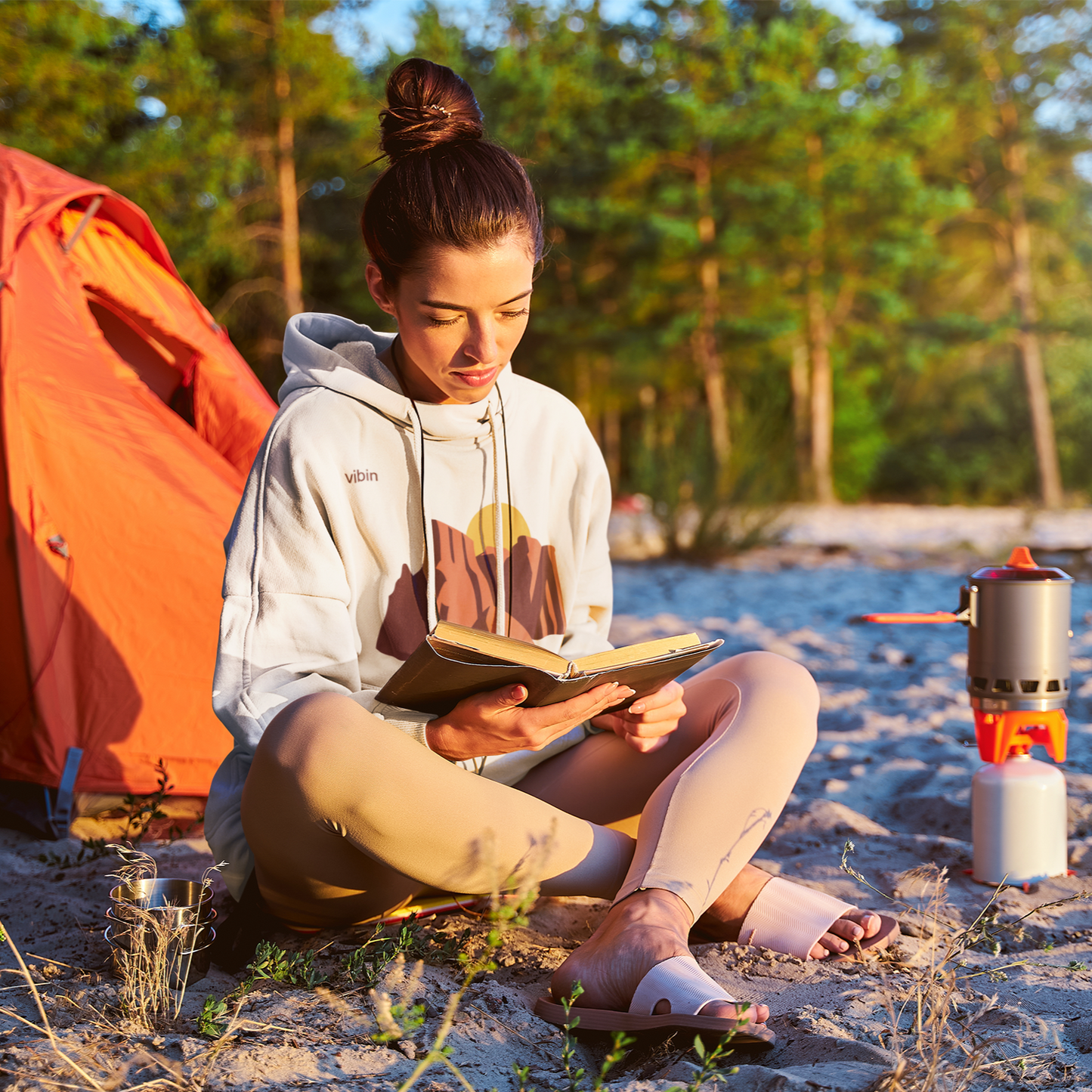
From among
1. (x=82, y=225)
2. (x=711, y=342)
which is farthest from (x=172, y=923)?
(x=711, y=342)

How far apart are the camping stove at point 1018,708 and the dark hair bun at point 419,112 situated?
1.11 meters

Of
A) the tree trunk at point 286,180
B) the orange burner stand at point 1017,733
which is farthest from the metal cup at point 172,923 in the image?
the tree trunk at point 286,180

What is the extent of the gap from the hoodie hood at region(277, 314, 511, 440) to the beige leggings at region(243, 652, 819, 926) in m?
0.55

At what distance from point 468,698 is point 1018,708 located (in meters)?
1.04

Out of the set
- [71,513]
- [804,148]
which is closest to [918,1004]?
[71,513]

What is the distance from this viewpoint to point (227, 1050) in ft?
4.02

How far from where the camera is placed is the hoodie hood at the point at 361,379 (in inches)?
66.6

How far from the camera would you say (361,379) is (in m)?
1.69

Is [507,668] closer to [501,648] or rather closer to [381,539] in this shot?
[501,648]

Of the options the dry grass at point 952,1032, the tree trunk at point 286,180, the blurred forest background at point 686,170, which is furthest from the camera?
the tree trunk at point 286,180

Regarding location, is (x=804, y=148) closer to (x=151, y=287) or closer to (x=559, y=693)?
(x=151, y=287)

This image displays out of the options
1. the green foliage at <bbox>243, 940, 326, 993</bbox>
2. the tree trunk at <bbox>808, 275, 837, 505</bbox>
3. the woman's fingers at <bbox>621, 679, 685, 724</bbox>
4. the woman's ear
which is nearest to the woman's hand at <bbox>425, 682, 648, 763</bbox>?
the woman's fingers at <bbox>621, 679, 685, 724</bbox>

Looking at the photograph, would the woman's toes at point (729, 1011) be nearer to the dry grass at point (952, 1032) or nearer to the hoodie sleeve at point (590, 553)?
the dry grass at point (952, 1032)

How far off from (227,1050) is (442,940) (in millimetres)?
434
